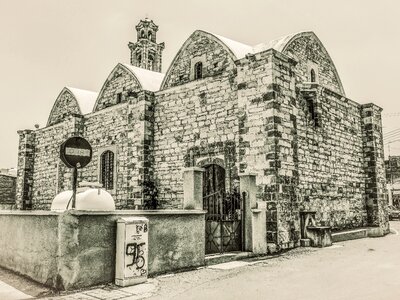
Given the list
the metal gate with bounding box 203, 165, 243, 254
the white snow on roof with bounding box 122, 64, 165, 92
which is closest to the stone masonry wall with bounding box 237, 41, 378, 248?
the metal gate with bounding box 203, 165, 243, 254

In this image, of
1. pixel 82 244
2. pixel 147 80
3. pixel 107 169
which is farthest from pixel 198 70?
→ pixel 82 244

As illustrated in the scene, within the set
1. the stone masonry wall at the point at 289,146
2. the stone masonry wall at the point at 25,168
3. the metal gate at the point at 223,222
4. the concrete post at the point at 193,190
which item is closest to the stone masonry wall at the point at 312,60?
the stone masonry wall at the point at 289,146

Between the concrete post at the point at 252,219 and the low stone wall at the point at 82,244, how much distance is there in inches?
73.6

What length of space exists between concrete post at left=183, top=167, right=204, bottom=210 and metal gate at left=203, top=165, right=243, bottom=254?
2.82 feet

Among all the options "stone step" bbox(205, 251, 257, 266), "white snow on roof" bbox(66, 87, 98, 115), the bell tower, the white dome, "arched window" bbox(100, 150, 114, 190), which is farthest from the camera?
the bell tower

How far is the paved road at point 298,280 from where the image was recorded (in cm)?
544

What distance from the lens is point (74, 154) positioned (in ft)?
20.7

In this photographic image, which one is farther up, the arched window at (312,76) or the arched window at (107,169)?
the arched window at (312,76)

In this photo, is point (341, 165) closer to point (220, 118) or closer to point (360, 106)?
point (360, 106)

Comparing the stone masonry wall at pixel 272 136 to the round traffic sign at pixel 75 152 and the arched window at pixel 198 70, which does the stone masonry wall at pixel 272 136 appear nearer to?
the arched window at pixel 198 70

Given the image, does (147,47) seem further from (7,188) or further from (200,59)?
(200,59)

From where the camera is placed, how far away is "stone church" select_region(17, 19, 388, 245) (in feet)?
34.7

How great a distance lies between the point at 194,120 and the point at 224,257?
19.0 feet

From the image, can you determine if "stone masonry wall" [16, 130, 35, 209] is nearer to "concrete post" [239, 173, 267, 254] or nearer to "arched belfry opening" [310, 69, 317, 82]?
"concrete post" [239, 173, 267, 254]
